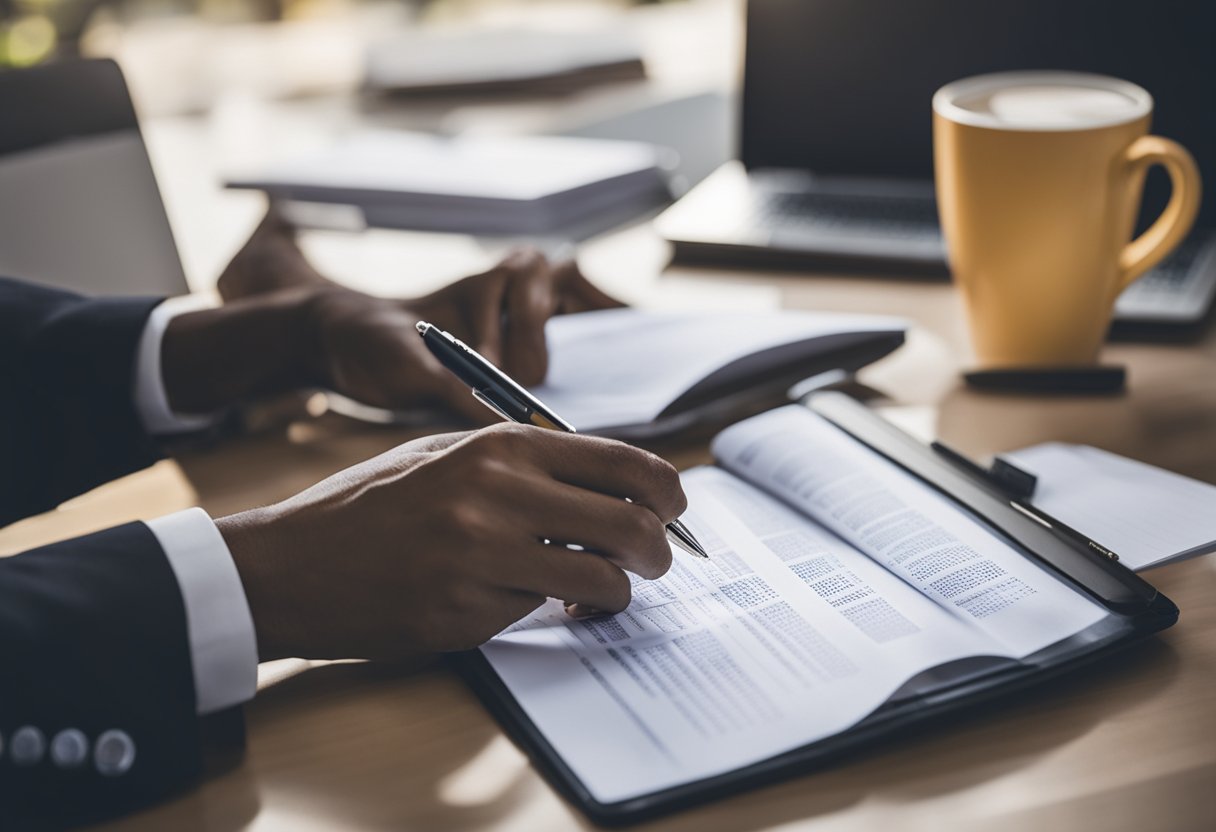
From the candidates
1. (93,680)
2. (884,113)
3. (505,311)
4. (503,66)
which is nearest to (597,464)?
(93,680)

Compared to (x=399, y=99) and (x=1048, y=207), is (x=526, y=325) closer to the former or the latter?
(x=1048, y=207)

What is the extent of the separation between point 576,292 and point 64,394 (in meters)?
0.42

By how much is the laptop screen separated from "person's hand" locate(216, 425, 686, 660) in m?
0.80

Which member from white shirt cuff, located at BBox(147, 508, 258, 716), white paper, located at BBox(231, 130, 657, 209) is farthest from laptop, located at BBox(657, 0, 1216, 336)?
white shirt cuff, located at BBox(147, 508, 258, 716)

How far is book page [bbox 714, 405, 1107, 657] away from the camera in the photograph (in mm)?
582

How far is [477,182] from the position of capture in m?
1.29

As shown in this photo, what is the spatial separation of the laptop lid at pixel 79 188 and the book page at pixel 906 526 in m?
0.63

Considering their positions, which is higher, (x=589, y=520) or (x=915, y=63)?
(x=915, y=63)

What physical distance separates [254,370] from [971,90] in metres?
0.61

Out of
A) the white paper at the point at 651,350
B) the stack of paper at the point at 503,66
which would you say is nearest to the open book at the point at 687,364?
the white paper at the point at 651,350

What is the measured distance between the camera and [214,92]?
77.2 inches

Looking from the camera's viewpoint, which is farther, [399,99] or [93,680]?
[399,99]

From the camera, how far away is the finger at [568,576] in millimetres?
573

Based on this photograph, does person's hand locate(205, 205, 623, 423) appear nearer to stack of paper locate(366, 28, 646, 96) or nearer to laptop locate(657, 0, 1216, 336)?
laptop locate(657, 0, 1216, 336)
